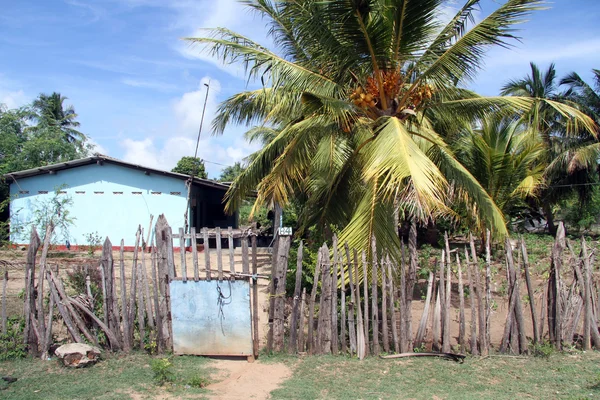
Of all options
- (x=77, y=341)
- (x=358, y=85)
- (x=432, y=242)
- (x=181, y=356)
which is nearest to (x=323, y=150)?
(x=358, y=85)

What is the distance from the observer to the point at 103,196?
61.5ft

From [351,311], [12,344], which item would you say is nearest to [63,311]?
[12,344]

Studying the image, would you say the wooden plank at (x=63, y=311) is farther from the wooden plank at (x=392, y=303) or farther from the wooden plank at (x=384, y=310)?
the wooden plank at (x=392, y=303)

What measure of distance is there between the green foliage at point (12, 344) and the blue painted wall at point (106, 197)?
473 inches

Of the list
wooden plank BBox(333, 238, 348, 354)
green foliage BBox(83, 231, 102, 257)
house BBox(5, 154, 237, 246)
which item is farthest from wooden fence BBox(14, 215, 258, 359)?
house BBox(5, 154, 237, 246)

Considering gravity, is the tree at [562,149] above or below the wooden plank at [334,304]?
above

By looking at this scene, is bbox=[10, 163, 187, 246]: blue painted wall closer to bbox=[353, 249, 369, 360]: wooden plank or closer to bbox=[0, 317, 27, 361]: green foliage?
bbox=[0, 317, 27, 361]: green foliage

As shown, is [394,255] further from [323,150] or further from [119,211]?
[119,211]

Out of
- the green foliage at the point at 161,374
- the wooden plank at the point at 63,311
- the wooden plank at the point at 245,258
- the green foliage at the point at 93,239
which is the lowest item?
the green foliage at the point at 161,374

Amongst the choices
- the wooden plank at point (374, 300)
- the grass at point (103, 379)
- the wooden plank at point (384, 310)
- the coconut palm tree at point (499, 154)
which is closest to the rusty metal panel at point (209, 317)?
the grass at point (103, 379)

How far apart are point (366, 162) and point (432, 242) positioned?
449 inches

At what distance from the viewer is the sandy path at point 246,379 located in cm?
545

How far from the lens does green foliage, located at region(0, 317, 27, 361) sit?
6.50 metres

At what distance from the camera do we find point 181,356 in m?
6.63
